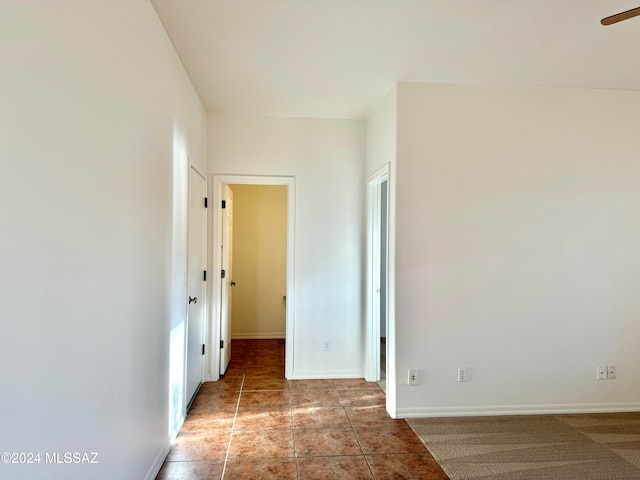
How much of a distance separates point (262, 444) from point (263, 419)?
353 mm

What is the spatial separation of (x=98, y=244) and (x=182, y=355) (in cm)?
156

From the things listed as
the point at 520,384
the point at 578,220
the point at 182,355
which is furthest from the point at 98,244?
the point at 578,220

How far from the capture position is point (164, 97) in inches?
86.4

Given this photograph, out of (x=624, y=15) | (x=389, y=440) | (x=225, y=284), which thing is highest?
(x=624, y=15)

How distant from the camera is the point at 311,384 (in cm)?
346

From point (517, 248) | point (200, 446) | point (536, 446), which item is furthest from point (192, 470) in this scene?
point (517, 248)

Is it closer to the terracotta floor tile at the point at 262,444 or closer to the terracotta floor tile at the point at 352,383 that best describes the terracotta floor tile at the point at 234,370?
the terracotta floor tile at the point at 352,383

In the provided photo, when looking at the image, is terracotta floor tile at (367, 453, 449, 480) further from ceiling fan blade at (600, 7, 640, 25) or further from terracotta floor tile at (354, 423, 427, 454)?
ceiling fan blade at (600, 7, 640, 25)

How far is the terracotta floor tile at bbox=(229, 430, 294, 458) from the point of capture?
89.5 inches

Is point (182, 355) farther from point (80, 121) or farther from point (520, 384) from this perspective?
point (520, 384)

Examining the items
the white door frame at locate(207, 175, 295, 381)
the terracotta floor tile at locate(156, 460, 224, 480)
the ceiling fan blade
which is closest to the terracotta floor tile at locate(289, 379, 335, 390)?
the white door frame at locate(207, 175, 295, 381)

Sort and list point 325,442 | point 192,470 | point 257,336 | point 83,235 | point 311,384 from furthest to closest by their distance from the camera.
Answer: point 257,336
point 311,384
point 325,442
point 192,470
point 83,235

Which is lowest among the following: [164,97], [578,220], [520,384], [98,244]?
[520,384]

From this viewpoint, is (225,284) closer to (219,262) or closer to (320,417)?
(219,262)
